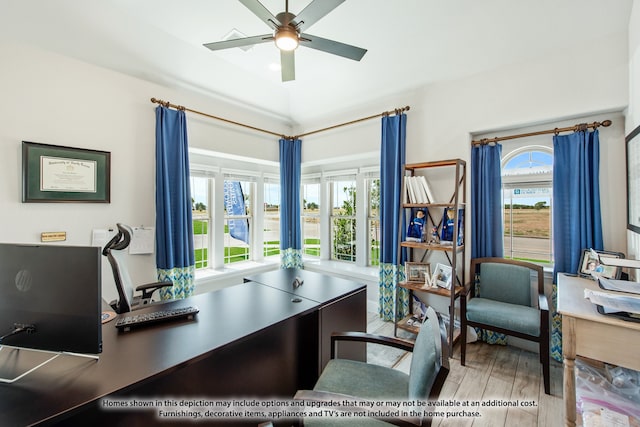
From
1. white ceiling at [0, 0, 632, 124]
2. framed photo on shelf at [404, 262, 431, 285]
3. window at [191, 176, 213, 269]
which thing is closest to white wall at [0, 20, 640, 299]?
white ceiling at [0, 0, 632, 124]

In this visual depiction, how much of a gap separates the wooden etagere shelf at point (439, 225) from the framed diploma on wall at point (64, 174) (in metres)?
2.91

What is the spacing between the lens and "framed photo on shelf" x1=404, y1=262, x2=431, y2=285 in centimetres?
288

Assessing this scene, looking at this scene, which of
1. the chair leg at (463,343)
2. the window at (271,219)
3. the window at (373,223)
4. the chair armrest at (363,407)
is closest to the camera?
the chair armrest at (363,407)

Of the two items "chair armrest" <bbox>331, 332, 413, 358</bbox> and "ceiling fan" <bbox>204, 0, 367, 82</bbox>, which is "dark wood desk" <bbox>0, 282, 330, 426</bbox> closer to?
"chair armrest" <bbox>331, 332, 413, 358</bbox>

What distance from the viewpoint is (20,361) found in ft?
3.42

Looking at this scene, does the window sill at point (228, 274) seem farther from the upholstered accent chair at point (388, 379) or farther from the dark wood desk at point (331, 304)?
the upholstered accent chair at point (388, 379)

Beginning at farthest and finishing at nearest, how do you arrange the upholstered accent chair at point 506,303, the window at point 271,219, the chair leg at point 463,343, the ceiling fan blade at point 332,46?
1. the window at point 271,219
2. the chair leg at point 463,343
3. the upholstered accent chair at point 506,303
4. the ceiling fan blade at point 332,46

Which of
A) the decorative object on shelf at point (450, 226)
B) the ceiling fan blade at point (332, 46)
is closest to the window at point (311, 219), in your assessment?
the decorative object on shelf at point (450, 226)

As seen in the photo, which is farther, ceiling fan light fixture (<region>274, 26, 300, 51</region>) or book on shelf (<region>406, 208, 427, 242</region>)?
book on shelf (<region>406, 208, 427, 242</region>)

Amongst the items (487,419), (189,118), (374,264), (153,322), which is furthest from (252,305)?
(374,264)

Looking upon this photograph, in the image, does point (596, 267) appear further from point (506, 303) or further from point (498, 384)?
point (498, 384)

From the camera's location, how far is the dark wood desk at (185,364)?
0.86m

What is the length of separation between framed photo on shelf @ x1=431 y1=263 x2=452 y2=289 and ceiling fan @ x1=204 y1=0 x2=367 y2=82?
6.76 feet

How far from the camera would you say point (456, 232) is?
2.52 metres
